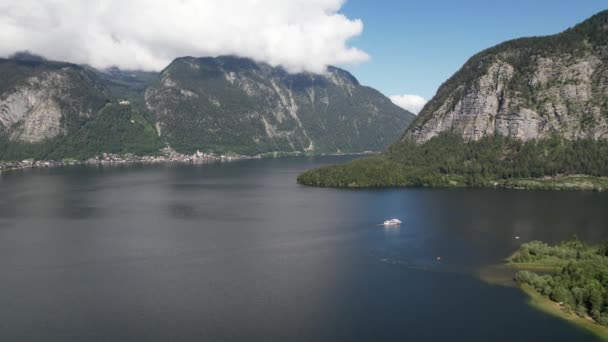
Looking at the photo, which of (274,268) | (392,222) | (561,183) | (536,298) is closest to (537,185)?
(561,183)

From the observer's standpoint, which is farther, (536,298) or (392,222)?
(392,222)

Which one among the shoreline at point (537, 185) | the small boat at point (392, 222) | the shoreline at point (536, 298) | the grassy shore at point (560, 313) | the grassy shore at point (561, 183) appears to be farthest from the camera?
the shoreline at point (537, 185)

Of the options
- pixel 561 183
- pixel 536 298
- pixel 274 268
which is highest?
pixel 561 183

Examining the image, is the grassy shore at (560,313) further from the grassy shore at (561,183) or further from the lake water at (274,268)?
the grassy shore at (561,183)

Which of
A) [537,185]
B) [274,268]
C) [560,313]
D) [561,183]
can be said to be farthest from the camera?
[561,183]

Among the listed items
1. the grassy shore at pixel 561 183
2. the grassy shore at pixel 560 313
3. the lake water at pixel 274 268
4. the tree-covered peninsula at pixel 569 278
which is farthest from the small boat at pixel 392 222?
the grassy shore at pixel 561 183

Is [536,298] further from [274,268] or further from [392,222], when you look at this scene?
[392,222]

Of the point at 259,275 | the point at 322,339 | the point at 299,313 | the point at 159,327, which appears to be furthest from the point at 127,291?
the point at 322,339

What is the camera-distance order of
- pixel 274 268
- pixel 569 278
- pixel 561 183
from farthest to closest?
1. pixel 561 183
2. pixel 274 268
3. pixel 569 278
